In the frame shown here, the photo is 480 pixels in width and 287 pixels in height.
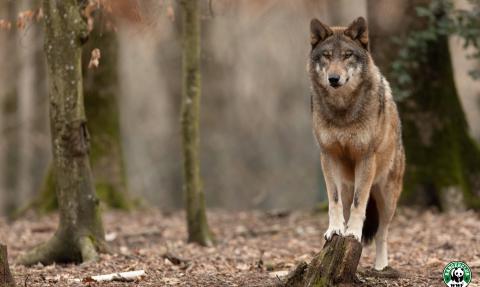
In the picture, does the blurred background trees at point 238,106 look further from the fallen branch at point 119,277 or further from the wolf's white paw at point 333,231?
the wolf's white paw at point 333,231

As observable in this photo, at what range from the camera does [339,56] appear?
716cm

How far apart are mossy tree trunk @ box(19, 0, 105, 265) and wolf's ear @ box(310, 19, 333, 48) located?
8.86 feet

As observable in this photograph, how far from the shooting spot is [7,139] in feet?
68.2

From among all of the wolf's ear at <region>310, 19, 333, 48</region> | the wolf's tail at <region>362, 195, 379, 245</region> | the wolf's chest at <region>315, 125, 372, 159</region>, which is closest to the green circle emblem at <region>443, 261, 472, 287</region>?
the wolf's tail at <region>362, 195, 379, 245</region>

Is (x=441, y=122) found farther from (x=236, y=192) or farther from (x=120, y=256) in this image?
(x=236, y=192)

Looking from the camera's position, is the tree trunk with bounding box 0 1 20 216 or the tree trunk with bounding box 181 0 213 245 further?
the tree trunk with bounding box 0 1 20 216

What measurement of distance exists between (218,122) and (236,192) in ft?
9.05

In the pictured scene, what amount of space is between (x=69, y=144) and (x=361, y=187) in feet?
11.1

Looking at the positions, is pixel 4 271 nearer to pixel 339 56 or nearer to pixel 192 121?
pixel 339 56

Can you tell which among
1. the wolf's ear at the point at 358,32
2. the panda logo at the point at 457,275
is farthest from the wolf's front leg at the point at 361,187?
the wolf's ear at the point at 358,32

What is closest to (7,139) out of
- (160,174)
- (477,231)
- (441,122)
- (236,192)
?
(160,174)

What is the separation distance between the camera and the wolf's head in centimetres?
707

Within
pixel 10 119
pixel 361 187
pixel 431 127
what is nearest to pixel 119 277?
pixel 361 187

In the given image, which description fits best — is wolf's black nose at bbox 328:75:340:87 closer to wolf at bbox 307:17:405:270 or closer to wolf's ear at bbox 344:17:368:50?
wolf at bbox 307:17:405:270
